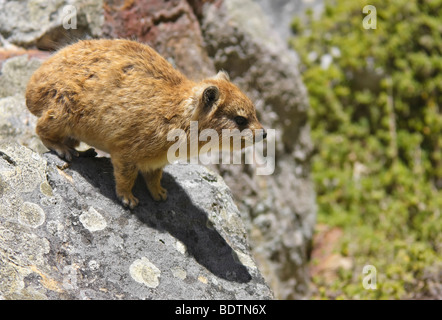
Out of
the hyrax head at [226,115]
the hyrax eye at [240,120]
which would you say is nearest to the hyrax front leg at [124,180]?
the hyrax head at [226,115]

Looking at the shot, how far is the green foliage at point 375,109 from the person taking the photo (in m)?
9.55

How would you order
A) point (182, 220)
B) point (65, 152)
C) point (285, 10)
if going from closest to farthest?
point (65, 152)
point (182, 220)
point (285, 10)

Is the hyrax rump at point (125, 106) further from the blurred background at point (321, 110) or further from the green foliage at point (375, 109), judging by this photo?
the green foliage at point (375, 109)

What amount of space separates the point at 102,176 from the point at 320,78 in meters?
6.60

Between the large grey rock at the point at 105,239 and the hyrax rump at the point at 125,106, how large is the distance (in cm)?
23

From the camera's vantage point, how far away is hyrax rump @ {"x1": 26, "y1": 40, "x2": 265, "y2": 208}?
4.67 meters

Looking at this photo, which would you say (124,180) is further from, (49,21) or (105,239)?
(49,21)

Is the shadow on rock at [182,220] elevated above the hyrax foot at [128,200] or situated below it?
below

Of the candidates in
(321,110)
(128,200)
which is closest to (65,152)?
(128,200)

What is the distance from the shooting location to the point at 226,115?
4.91m

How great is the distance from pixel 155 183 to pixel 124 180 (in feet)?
1.12

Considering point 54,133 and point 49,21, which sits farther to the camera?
point 49,21
